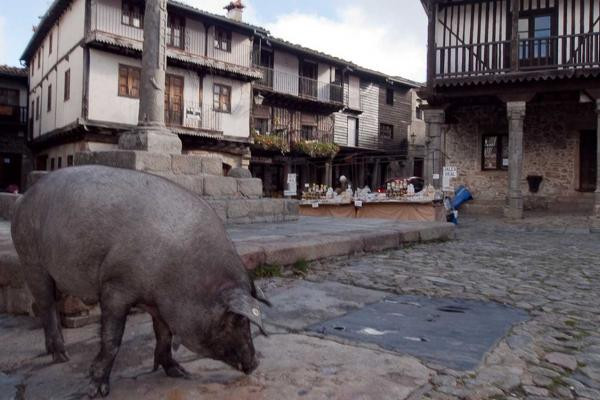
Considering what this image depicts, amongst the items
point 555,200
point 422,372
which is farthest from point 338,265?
point 555,200

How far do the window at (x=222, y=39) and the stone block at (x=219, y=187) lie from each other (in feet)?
50.4

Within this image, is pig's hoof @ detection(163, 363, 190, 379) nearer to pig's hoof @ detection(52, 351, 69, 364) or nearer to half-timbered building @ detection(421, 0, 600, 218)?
pig's hoof @ detection(52, 351, 69, 364)

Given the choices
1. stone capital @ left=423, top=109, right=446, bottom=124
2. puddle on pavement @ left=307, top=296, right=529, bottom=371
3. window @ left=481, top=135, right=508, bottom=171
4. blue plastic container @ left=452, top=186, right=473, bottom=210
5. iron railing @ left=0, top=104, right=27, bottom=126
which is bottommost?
puddle on pavement @ left=307, top=296, right=529, bottom=371

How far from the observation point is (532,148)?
16.9 m

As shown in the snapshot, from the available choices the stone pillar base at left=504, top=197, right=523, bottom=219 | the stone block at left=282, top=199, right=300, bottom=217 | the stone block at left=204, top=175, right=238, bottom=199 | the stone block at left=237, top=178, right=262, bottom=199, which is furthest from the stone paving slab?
the stone pillar base at left=504, top=197, right=523, bottom=219

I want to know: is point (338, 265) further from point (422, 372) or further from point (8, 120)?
point (8, 120)

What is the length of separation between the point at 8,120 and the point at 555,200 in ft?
82.3

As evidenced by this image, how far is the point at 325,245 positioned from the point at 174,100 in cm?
1639

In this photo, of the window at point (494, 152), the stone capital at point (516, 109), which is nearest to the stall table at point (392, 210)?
the stone capital at point (516, 109)

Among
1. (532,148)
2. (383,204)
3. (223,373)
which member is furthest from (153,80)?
(532,148)

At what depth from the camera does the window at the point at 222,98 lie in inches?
865

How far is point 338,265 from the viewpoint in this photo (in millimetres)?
5734

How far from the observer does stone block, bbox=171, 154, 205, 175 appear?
730 cm

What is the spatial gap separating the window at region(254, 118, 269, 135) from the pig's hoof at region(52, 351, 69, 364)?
75.8 ft
